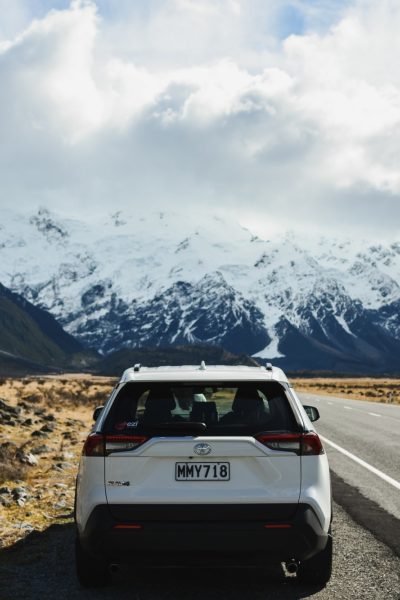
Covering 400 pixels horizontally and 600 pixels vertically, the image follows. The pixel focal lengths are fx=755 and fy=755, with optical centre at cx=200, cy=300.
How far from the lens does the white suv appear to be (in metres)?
5.58

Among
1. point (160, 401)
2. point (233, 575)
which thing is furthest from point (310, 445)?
point (233, 575)

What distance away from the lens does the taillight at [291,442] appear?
18.7ft

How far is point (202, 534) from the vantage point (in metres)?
5.56

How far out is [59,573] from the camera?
21.7ft

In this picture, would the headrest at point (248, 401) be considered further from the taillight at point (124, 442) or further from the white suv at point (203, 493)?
the taillight at point (124, 442)

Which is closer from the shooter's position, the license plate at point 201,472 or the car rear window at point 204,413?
the license plate at point 201,472

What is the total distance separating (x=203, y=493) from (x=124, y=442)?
707 millimetres

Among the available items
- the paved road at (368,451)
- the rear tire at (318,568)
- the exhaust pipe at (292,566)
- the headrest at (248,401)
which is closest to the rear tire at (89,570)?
the exhaust pipe at (292,566)

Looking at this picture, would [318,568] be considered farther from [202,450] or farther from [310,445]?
[202,450]

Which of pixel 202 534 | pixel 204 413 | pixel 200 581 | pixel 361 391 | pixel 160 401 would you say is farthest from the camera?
pixel 361 391

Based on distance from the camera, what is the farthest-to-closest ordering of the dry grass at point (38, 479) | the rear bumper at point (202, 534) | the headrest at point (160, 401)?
the dry grass at point (38, 479) < the headrest at point (160, 401) < the rear bumper at point (202, 534)

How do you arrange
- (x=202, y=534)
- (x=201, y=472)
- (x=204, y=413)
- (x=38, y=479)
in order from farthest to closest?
(x=38, y=479)
(x=204, y=413)
(x=201, y=472)
(x=202, y=534)

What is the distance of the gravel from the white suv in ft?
1.36

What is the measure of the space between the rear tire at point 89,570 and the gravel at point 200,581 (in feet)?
0.24
